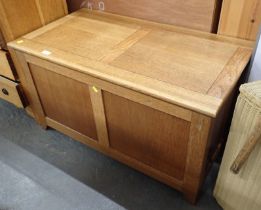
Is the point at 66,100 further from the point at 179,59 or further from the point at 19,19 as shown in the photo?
the point at 179,59

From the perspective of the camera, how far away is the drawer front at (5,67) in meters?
1.33

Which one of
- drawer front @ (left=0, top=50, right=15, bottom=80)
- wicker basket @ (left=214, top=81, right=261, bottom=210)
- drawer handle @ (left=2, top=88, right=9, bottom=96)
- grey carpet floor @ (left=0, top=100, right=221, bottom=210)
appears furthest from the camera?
drawer handle @ (left=2, top=88, right=9, bottom=96)

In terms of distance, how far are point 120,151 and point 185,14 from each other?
677 mm

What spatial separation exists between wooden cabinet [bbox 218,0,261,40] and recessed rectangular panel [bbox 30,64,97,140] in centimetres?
62

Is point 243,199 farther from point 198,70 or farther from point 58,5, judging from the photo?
point 58,5

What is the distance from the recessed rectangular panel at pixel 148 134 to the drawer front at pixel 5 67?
0.60 metres

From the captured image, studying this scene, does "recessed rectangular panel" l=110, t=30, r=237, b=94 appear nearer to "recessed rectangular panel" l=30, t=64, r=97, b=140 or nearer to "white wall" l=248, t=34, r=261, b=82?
"white wall" l=248, t=34, r=261, b=82

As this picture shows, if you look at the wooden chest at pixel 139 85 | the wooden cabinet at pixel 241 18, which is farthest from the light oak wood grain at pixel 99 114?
the wooden cabinet at pixel 241 18

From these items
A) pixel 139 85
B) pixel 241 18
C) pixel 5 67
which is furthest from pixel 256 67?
pixel 5 67

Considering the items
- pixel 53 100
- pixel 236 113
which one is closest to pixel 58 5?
pixel 53 100

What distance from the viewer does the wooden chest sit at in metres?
0.91

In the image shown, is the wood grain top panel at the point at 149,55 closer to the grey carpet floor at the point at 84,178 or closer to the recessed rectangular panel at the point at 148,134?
the recessed rectangular panel at the point at 148,134

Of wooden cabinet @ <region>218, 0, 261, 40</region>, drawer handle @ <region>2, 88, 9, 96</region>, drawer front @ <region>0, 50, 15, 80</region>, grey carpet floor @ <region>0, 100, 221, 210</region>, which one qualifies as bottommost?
grey carpet floor @ <region>0, 100, 221, 210</region>

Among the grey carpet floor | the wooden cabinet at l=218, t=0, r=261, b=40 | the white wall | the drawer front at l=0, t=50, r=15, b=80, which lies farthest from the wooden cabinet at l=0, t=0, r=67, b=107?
the white wall
